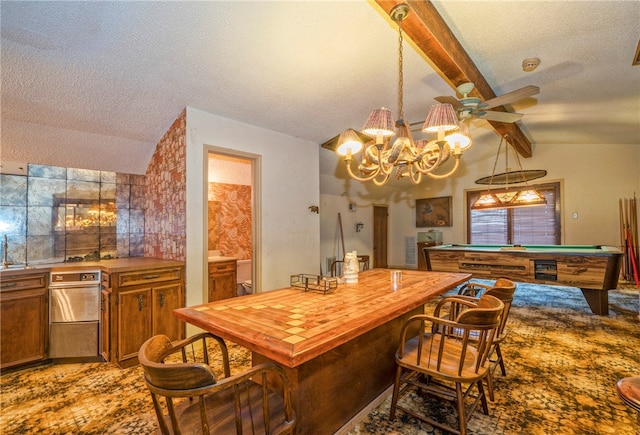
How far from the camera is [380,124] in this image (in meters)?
1.99

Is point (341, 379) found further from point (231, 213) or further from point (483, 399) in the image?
point (231, 213)

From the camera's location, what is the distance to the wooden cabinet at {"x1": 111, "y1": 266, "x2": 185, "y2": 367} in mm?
2604

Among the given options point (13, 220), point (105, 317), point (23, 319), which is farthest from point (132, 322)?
point (13, 220)

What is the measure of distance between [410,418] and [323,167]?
473 cm

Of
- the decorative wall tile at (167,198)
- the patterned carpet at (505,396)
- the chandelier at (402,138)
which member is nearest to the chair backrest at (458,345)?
the patterned carpet at (505,396)

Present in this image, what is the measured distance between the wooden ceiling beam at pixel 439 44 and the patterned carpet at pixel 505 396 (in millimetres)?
2726

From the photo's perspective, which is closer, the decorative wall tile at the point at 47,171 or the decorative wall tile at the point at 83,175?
the decorative wall tile at the point at 47,171

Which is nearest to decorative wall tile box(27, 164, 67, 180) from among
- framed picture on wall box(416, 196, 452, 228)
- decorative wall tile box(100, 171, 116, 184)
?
decorative wall tile box(100, 171, 116, 184)

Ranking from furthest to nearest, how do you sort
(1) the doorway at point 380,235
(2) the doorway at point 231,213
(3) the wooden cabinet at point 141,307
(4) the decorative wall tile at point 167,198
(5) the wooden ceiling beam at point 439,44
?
(1) the doorway at point 380,235 < (2) the doorway at point 231,213 < (4) the decorative wall tile at point 167,198 < (3) the wooden cabinet at point 141,307 < (5) the wooden ceiling beam at point 439,44

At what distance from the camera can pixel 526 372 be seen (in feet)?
8.18

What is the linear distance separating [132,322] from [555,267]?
17.0 feet

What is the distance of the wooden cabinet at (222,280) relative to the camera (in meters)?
3.75

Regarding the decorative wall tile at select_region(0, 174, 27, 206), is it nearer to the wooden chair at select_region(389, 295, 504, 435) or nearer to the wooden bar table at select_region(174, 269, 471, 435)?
the wooden bar table at select_region(174, 269, 471, 435)

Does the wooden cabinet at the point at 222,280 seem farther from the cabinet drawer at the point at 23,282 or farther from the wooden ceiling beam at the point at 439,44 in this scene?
the wooden ceiling beam at the point at 439,44
